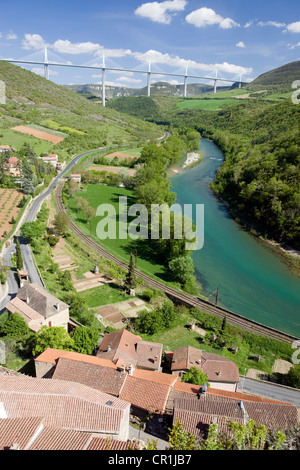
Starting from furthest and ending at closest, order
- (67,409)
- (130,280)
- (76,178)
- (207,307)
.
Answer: (76,178) → (130,280) → (207,307) → (67,409)

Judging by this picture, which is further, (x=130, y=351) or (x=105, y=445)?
(x=130, y=351)

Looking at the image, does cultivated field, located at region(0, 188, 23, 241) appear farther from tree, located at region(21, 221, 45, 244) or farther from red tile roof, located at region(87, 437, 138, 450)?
red tile roof, located at region(87, 437, 138, 450)

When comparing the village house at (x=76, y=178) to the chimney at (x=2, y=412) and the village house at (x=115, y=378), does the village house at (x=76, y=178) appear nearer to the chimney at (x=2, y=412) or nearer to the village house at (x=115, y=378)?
the village house at (x=115, y=378)

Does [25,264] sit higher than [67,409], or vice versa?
[25,264]

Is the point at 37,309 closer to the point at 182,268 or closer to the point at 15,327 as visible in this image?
the point at 15,327

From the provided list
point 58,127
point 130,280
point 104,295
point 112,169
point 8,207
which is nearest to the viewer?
point 104,295

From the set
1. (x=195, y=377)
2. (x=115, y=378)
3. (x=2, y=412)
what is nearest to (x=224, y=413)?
(x=195, y=377)
